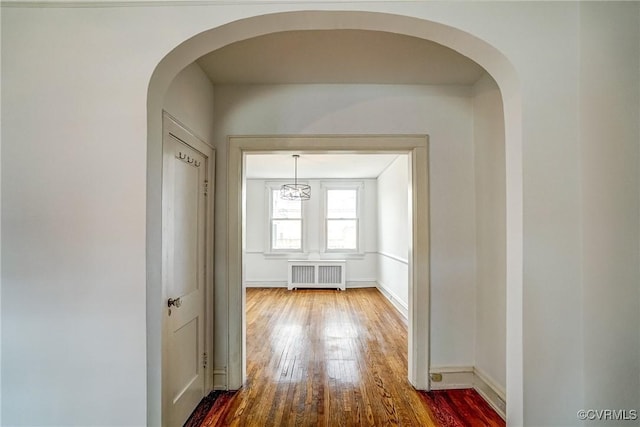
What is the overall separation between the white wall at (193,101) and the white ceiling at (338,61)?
0.37 feet

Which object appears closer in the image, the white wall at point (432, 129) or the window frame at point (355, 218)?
the white wall at point (432, 129)

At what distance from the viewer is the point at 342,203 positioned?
751 centimetres

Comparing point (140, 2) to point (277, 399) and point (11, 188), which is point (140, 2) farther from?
point (277, 399)

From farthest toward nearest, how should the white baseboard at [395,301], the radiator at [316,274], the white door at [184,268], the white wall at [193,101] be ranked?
the radiator at [316,274]
the white baseboard at [395,301]
the white wall at [193,101]
the white door at [184,268]

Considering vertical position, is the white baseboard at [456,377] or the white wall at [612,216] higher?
the white wall at [612,216]

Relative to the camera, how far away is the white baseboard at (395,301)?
16.3 feet

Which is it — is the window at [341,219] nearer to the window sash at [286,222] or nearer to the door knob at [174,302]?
the window sash at [286,222]

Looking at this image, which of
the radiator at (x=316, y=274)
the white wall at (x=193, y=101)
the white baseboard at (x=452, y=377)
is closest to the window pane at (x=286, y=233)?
the radiator at (x=316, y=274)

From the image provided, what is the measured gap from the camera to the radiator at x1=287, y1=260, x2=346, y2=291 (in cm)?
724

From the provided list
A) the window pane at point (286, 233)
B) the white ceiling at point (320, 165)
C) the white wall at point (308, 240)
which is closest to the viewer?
the white ceiling at point (320, 165)

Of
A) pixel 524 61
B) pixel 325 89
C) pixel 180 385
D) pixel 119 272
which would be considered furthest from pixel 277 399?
pixel 524 61

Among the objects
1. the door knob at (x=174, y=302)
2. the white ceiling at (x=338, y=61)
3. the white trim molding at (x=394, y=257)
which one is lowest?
the white trim molding at (x=394, y=257)

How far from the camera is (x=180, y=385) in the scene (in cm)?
214

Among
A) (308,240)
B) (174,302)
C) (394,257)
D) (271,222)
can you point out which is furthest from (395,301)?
(174,302)
